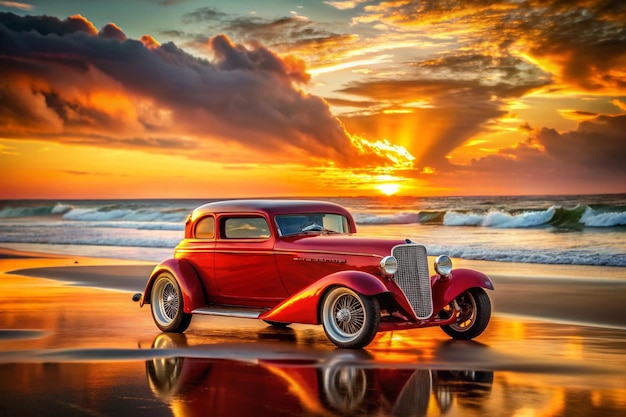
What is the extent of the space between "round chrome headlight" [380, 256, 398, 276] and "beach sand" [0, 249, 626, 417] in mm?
936

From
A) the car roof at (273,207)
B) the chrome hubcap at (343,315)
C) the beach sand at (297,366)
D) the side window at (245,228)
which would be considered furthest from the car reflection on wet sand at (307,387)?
the car roof at (273,207)

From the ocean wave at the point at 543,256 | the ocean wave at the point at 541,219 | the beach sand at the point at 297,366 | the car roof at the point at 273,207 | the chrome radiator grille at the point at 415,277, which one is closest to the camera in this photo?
the beach sand at the point at 297,366

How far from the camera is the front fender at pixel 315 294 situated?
10.0m

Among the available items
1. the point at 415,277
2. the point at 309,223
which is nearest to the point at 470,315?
the point at 415,277

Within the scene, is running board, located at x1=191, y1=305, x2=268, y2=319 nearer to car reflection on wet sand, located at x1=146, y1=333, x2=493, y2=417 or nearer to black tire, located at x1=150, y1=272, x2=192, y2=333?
black tire, located at x1=150, y1=272, x2=192, y2=333

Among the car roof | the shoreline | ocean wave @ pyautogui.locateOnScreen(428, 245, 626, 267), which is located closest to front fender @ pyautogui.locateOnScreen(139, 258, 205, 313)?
the car roof

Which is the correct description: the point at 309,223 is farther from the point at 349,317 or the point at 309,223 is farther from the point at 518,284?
the point at 518,284

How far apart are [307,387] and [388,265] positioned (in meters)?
2.99

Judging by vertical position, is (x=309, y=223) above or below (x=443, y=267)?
above

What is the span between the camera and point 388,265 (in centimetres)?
1036

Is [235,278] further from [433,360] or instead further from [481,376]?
[481,376]

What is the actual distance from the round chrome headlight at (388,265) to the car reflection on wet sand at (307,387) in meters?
1.30

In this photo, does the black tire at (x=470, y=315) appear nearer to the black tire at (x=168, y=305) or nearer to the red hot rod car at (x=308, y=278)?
the red hot rod car at (x=308, y=278)

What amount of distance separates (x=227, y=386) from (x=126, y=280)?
1226cm
